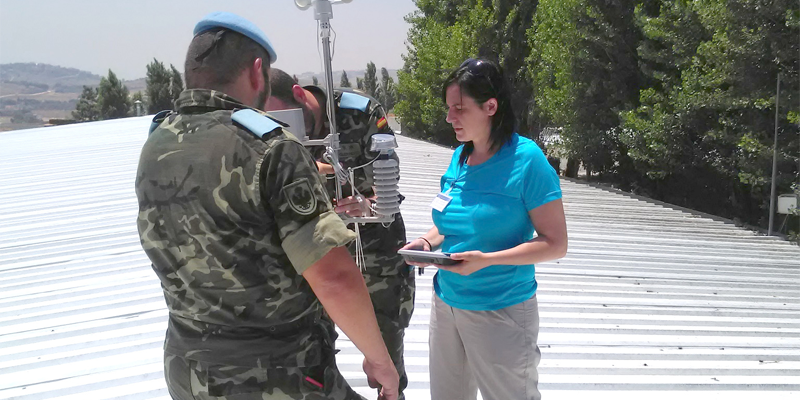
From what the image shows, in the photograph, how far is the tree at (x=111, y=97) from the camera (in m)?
42.5

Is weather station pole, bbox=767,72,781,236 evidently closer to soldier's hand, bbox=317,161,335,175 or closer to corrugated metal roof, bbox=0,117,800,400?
corrugated metal roof, bbox=0,117,800,400

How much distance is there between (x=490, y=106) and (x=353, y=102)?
72 centimetres

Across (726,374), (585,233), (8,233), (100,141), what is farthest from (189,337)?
(100,141)

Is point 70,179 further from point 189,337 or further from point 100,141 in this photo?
point 189,337

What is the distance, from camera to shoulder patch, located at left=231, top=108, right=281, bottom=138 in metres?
1.21

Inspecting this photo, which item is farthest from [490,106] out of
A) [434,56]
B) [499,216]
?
[434,56]

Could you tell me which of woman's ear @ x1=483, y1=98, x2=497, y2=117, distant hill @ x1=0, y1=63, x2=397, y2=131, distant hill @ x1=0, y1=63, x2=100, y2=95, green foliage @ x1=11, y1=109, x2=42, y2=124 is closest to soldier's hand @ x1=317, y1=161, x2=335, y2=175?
woman's ear @ x1=483, y1=98, x2=497, y2=117

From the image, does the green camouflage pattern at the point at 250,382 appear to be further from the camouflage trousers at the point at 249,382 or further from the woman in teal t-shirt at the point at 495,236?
the woman in teal t-shirt at the point at 495,236

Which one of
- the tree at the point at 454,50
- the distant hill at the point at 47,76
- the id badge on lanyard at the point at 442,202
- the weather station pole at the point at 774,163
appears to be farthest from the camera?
the distant hill at the point at 47,76

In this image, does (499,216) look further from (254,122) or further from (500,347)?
(254,122)

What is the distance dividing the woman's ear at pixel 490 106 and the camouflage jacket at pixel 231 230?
75 cm

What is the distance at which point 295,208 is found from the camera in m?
1.20

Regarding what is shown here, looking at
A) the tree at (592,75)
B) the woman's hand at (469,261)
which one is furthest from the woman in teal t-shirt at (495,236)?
the tree at (592,75)

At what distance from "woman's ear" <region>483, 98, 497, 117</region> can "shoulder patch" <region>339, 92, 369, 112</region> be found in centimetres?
67
